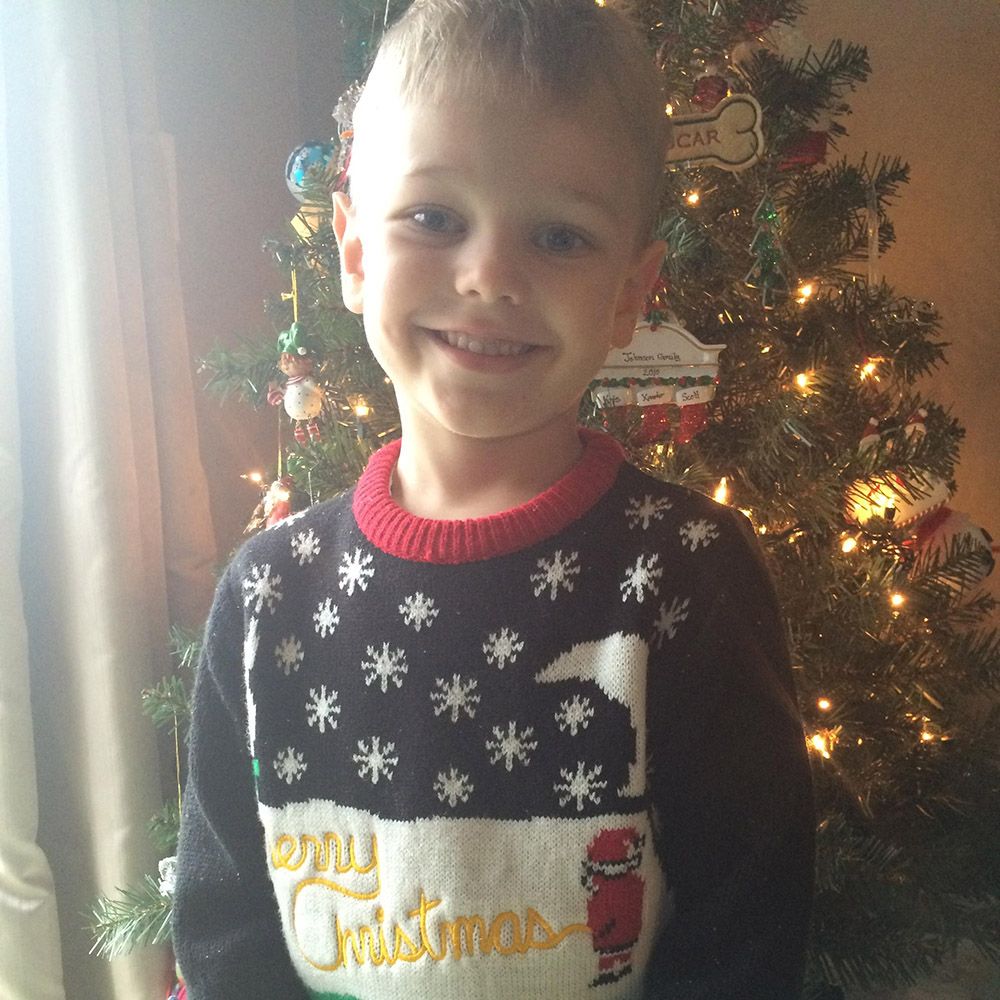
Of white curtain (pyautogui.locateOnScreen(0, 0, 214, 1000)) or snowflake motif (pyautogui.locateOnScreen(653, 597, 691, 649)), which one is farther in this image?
white curtain (pyautogui.locateOnScreen(0, 0, 214, 1000))

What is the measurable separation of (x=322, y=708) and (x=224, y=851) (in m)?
0.17

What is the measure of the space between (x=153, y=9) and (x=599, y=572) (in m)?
1.40

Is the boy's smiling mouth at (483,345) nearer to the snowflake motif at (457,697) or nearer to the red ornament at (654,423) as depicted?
the snowflake motif at (457,697)

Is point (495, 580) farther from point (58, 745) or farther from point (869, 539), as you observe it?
point (58, 745)

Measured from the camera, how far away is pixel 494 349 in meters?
0.59

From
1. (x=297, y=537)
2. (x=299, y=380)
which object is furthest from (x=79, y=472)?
(x=297, y=537)

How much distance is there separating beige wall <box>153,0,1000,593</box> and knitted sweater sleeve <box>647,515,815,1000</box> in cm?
119

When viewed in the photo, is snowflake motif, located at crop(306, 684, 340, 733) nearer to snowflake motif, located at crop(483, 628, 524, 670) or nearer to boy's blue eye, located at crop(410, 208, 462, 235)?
snowflake motif, located at crop(483, 628, 524, 670)

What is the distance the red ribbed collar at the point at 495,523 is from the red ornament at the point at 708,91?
0.55 meters

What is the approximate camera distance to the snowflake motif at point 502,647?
24.1 inches

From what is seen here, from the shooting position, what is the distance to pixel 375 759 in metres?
0.64

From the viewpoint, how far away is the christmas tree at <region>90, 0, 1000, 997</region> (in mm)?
1006

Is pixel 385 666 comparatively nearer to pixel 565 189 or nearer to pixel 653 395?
pixel 565 189

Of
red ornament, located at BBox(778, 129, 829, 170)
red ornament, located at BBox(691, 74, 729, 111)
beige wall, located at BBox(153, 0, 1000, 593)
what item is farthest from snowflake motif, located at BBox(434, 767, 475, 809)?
beige wall, located at BBox(153, 0, 1000, 593)
